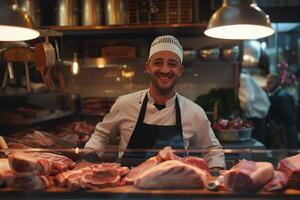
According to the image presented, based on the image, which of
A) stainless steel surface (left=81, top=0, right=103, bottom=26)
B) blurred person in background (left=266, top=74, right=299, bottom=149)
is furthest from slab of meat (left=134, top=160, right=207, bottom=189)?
blurred person in background (left=266, top=74, right=299, bottom=149)

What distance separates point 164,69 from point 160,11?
2338 mm

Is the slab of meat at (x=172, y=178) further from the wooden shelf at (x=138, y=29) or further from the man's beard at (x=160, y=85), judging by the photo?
the wooden shelf at (x=138, y=29)

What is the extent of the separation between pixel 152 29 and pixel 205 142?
89.4 inches

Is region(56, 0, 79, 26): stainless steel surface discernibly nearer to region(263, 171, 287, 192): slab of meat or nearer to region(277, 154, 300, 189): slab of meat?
region(277, 154, 300, 189): slab of meat

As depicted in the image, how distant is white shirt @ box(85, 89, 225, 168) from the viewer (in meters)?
2.78

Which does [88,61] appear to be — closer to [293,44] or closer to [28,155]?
[28,155]

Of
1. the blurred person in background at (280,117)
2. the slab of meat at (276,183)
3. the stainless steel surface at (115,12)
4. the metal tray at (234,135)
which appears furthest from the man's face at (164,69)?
the blurred person in background at (280,117)

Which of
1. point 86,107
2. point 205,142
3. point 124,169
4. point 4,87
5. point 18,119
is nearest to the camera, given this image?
point 124,169

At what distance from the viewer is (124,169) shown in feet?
6.38

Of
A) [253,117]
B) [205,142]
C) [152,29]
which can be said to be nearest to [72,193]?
[205,142]

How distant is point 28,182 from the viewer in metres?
1.74

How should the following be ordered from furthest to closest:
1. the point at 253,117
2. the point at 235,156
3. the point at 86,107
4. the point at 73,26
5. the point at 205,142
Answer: the point at 253,117 → the point at 86,107 → the point at 73,26 → the point at 205,142 → the point at 235,156

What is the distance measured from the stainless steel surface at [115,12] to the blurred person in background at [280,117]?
2.72m

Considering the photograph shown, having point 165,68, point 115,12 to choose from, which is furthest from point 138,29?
point 165,68
